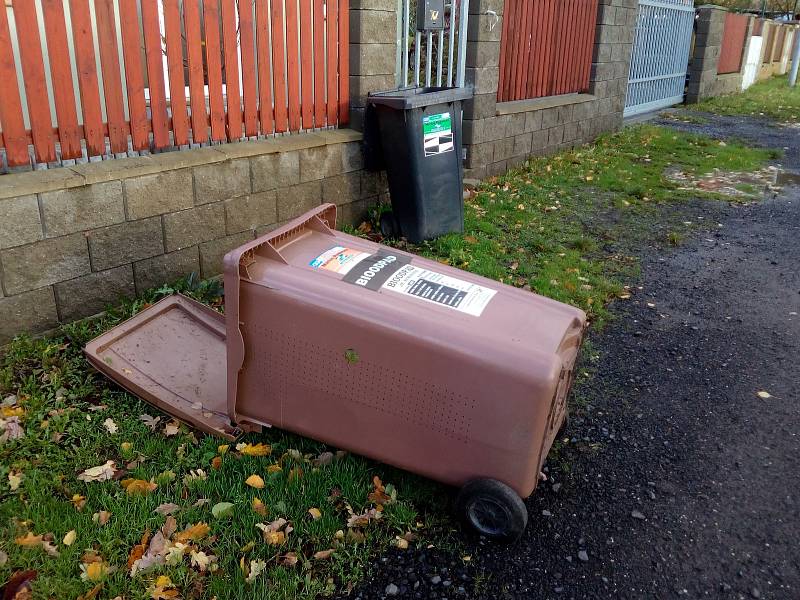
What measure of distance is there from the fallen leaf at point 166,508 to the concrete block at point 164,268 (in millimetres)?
1796

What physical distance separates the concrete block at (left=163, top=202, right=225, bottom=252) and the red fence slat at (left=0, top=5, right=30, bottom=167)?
889 mm

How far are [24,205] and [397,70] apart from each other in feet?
12.7

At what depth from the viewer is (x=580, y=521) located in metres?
2.94

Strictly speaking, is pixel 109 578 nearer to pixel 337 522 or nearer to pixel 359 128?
pixel 337 522

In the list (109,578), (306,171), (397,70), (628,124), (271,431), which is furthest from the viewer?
(628,124)

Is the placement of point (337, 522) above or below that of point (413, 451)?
below

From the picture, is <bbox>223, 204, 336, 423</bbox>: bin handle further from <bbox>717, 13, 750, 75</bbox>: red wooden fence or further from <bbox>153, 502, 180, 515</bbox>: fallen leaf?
<bbox>717, 13, 750, 75</bbox>: red wooden fence

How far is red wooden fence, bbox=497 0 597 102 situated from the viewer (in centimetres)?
817

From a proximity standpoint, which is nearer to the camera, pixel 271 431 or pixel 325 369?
pixel 325 369

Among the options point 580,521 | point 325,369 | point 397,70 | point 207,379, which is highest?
point 397,70

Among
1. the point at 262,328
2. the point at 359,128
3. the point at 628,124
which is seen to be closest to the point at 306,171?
the point at 359,128

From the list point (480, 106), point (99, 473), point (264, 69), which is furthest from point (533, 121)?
point (99, 473)

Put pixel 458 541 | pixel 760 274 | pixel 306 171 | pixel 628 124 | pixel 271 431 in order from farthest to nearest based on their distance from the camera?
pixel 628 124 → pixel 760 274 → pixel 306 171 → pixel 271 431 → pixel 458 541

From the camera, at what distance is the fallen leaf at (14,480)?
2854 mm
